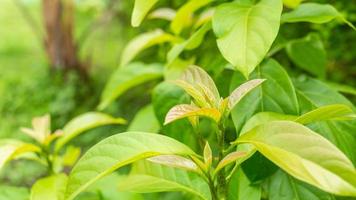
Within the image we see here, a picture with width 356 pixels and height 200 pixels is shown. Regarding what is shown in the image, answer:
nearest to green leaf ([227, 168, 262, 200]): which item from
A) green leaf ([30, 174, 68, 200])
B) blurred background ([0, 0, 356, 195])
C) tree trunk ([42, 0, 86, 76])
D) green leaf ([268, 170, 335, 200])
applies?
green leaf ([268, 170, 335, 200])

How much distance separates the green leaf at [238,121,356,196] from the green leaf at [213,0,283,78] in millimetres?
100

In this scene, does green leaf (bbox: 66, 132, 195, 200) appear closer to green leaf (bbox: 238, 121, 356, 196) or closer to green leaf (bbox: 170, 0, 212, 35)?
green leaf (bbox: 238, 121, 356, 196)

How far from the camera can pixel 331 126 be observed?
761 mm

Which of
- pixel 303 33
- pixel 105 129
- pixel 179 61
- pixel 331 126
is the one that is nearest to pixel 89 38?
pixel 105 129

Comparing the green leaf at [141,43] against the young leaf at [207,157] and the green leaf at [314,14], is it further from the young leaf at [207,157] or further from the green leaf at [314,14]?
the young leaf at [207,157]

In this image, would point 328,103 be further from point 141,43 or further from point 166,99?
point 141,43

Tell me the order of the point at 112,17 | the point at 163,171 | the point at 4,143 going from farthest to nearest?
the point at 112,17
the point at 4,143
the point at 163,171

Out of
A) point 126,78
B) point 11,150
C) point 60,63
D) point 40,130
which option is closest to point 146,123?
point 126,78

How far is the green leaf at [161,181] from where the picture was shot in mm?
603

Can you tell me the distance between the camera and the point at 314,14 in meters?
0.78

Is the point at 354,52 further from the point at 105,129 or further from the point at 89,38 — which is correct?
the point at 89,38

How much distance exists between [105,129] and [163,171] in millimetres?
1716

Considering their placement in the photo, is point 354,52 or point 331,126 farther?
point 354,52

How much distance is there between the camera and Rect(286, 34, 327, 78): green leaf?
1.00 metres
